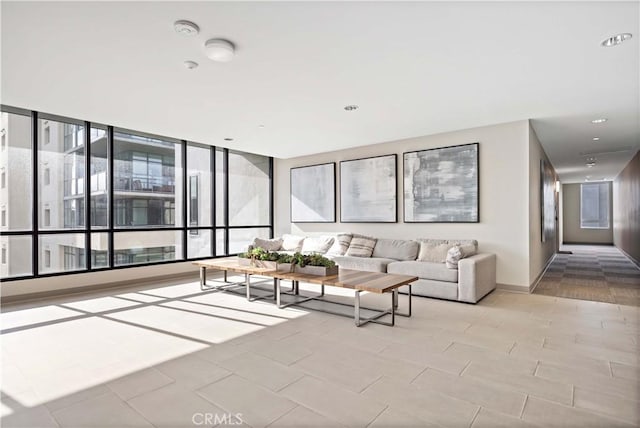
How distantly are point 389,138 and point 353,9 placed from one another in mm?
3848

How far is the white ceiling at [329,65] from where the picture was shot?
2451 millimetres

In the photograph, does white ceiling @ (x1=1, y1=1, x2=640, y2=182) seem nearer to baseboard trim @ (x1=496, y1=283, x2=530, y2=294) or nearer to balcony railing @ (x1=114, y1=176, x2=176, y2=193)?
balcony railing @ (x1=114, y1=176, x2=176, y2=193)

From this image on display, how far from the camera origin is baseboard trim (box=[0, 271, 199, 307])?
4.63 metres

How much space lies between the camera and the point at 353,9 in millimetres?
2395

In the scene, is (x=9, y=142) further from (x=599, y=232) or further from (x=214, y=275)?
(x=599, y=232)

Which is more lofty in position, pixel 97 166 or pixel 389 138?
pixel 389 138

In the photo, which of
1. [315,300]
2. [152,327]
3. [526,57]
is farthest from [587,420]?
[152,327]

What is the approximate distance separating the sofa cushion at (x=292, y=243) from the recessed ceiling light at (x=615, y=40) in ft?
18.1

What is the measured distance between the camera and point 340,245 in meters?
6.56

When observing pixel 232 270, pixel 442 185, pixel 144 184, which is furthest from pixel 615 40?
pixel 144 184

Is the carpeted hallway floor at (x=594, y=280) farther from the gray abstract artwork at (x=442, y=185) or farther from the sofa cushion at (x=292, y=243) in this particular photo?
the sofa cushion at (x=292, y=243)

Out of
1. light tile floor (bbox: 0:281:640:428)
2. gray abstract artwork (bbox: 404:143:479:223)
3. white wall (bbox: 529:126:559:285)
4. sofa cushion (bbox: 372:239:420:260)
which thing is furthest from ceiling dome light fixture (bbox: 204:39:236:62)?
white wall (bbox: 529:126:559:285)

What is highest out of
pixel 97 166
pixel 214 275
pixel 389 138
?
pixel 389 138

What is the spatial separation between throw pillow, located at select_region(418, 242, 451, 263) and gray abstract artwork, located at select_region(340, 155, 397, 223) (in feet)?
3.07
